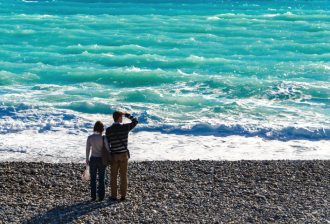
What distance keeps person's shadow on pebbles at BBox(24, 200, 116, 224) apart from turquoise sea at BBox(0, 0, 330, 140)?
21.7ft

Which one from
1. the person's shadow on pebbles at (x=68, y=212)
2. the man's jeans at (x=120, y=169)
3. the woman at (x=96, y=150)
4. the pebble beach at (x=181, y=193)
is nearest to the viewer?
the person's shadow on pebbles at (x=68, y=212)

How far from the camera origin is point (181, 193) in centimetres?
831

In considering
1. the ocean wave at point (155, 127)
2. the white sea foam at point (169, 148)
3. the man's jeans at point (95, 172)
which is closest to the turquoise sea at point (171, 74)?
the ocean wave at point (155, 127)

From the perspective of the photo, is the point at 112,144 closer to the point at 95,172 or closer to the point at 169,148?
the point at 95,172

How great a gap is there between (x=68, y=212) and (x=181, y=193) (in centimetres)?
231

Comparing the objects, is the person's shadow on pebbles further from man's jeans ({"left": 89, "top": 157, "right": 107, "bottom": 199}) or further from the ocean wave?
the ocean wave

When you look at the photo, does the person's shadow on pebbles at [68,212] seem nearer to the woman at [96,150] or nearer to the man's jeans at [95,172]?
the man's jeans at [95,172]

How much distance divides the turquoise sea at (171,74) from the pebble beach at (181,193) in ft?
13.6

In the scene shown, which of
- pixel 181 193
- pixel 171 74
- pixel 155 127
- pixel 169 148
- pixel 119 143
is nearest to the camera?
pixel 119 143

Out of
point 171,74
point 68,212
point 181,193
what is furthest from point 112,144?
point 171,74

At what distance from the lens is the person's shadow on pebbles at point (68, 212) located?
7000 millimetres

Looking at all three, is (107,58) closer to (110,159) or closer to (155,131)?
(155,131)

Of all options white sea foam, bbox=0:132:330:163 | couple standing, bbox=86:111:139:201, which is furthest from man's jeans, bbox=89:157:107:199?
white sea foam, bbox=0:132:330:163

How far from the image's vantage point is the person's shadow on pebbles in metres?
7.00
